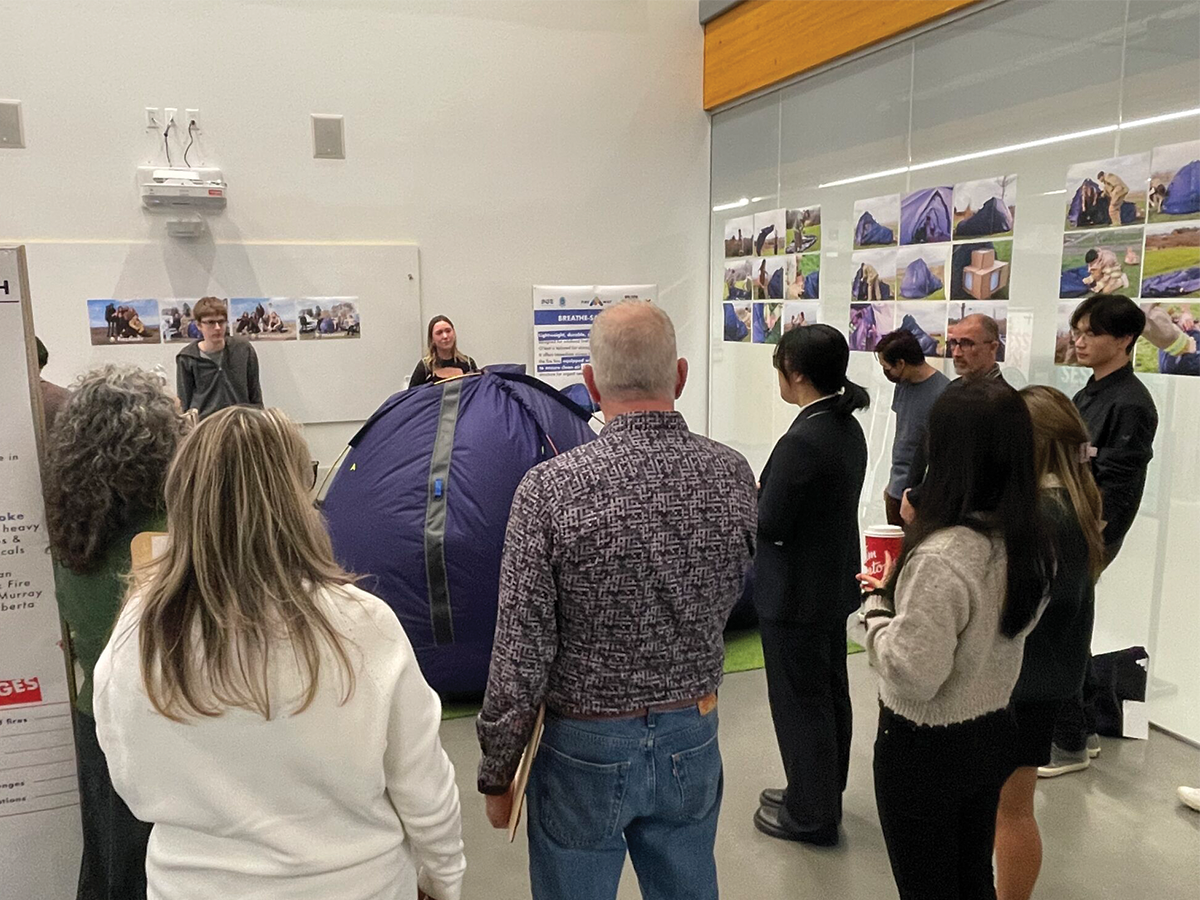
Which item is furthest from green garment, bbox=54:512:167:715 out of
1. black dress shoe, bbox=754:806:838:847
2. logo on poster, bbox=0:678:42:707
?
black dress shoe, bbox=754:806:838:847

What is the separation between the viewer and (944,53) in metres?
4.52

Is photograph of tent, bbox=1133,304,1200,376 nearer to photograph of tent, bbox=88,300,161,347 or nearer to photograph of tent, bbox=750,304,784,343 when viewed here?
photograph of tent, bbox=750,304,784,343

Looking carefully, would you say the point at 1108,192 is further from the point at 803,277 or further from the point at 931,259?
the point at 803,277

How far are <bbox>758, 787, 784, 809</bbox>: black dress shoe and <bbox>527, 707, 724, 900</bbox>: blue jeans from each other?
1204 mm

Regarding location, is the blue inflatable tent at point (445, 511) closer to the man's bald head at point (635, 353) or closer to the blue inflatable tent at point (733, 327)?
the man's bald head at point (635, 353)

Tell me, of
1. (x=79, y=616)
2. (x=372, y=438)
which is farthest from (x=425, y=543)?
(x=79, y=616)

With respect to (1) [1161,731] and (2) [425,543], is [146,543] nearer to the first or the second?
(2) [425,543]

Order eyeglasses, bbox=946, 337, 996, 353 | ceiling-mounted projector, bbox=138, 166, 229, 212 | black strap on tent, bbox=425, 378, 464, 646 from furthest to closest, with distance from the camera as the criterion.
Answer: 1. ceiling-mounted projector, bbox=138, 166, 229, 212
2. eyeglasses, bbox=946, 337, 996, 353
3. black strap on tent, bbox=425, 378, 464, 646

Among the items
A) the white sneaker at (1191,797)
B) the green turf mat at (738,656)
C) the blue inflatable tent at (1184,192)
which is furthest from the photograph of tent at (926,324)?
the white sneaker at (1191,797)

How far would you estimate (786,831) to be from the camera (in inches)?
111

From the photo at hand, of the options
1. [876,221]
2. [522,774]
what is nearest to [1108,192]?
[876,221]

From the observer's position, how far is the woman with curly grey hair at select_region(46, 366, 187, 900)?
68.8 inches

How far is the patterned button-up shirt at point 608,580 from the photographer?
159 centimetres

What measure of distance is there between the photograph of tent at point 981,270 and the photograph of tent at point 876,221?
514 millimetres
